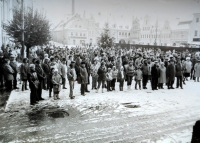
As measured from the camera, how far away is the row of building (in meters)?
10.1

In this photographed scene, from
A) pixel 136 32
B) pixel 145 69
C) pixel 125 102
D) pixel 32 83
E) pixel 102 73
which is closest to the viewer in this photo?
pixel 32 83

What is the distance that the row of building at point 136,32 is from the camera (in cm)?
1009

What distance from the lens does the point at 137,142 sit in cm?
396

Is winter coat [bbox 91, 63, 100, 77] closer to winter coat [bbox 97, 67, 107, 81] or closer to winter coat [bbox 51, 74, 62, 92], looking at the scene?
winter coat [bbox 97, 67, 107, 81]

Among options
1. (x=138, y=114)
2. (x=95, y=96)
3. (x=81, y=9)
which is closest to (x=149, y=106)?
(x=138, y=114)

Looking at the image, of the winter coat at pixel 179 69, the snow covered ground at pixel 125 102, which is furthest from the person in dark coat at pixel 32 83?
the winter coat at pixel 179 69

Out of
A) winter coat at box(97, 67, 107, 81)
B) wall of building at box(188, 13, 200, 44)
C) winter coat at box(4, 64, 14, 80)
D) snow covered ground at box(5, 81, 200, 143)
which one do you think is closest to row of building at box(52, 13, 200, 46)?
wall of building at box(188, 13, 200, 44)

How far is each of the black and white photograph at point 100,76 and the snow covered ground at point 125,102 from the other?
0.03 m

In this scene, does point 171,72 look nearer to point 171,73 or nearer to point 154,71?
point 171,73

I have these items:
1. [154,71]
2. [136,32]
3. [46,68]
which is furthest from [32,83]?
[136,32]

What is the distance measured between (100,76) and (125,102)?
1.68 meters

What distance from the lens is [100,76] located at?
7.96 meters

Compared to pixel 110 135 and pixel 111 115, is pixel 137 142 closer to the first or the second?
pixel 110 135

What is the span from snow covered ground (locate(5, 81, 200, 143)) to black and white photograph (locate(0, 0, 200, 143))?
0.03 metres
